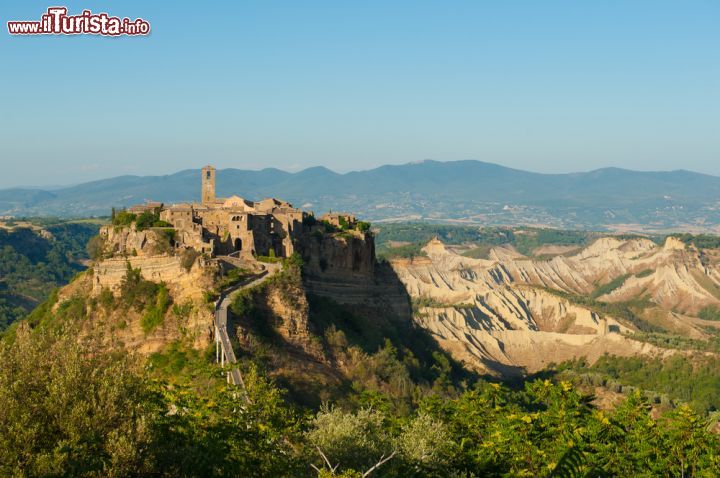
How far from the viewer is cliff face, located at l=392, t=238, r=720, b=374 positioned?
9731 centimetres

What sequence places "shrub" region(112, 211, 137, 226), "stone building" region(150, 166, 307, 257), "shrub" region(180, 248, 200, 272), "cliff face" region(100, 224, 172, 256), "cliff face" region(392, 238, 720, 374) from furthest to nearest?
"cliff face" region(392, 238, 720, 374), "shrub" region(112, 211, 137, 226), "stone building" region(150, 166, 307, 257), "cliff face" region(100, 224, 172, 256), "shrub" region(180, 248, 200, 272)

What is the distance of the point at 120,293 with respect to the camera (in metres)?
49.2

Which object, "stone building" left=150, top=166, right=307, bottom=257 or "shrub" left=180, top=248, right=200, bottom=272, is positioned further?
"stone building" left=150, top=166, right=307, bottom=257

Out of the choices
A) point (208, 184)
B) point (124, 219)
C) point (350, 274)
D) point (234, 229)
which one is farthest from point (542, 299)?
point (124, 219)

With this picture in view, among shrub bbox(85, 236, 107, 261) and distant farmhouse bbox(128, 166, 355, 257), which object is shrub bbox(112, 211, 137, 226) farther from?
shrub bbox(85, 236, 107, 261)

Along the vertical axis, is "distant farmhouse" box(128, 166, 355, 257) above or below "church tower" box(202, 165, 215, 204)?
below

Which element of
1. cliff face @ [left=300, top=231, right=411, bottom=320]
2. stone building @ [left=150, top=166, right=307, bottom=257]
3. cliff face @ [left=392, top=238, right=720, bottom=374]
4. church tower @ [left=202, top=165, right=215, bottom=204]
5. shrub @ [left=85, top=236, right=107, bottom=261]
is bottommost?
cliff face @ [left=392, top=238, right=720, bottom=374]

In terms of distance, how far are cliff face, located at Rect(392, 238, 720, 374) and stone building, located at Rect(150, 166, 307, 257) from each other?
106 ft

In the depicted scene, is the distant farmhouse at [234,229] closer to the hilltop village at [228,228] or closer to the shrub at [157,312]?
the hilltop village at [228,228]

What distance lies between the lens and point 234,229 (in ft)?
180

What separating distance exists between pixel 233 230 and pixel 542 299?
8094 centimetres

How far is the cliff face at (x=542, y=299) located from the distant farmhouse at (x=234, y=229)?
32242mm

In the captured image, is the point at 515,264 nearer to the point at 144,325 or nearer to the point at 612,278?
the point at 612,278

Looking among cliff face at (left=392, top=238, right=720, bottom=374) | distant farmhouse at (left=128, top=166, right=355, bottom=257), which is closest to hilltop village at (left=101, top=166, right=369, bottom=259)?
distant farmhouse at (left=128, top=166, right=355, bottom=257)
